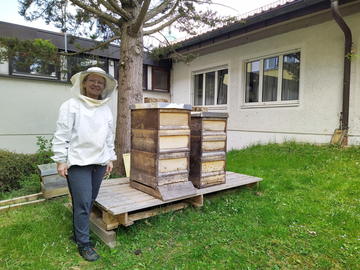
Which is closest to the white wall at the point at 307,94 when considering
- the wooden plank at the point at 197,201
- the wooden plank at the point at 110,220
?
the wooden plank at the point at 197,201

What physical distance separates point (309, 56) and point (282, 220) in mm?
5215

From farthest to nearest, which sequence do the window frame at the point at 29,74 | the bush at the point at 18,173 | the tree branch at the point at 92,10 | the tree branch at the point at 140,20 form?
the window frame at the point at 29,74, the bush at the point at 18,173, the tree branch at the point at 92,10, the tree branch at the point at 140,20

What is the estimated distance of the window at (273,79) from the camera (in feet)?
22.0

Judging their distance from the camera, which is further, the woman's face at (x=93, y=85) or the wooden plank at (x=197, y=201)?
the wooden plank at (x=197, y=201)

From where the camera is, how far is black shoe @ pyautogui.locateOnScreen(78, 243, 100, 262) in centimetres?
215

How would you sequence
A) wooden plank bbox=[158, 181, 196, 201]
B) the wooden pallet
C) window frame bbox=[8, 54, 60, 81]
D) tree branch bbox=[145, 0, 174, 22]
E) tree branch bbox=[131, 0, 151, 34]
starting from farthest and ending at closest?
window frame bbox=[8, 54, 60, 81] < tree branch bbox=[145, 0, 174, 22] < tree branch bbox=[131, 0, 151, 34] < the wooden pallet < wooden plank bbox=[158, 181, 196, 201]

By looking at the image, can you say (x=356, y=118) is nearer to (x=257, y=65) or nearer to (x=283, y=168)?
(x=283, y=168)

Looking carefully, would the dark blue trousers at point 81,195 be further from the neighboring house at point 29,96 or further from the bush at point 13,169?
the neighboring house at point 29,96

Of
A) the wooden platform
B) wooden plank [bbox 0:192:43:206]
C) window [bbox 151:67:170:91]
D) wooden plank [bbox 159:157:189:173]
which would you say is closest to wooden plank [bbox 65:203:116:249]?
Answer: the wooden platform

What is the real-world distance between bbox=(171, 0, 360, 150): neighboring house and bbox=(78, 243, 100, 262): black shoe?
6.03 meters

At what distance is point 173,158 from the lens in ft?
9.34

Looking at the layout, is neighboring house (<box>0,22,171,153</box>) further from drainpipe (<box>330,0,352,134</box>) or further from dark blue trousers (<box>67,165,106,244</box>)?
drainpipe (<box>330,0,352,134</box>)

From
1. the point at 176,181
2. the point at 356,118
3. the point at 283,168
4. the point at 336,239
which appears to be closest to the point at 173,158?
the point at 176,181

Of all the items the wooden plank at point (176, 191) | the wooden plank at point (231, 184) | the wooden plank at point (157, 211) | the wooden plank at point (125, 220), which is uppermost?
Answer: the wooden plank at point (176, 191)
